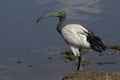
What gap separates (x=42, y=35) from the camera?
17.7 meters

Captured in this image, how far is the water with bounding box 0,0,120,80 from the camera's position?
15203 millimetres

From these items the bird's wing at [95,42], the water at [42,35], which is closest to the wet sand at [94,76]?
the bird's wing at [95,42]

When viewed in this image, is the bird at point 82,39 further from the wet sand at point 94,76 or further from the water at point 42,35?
the water at point 42,35

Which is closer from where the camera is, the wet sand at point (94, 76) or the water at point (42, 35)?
the wet sand at point (94, 76)

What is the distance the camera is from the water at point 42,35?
15203 mm

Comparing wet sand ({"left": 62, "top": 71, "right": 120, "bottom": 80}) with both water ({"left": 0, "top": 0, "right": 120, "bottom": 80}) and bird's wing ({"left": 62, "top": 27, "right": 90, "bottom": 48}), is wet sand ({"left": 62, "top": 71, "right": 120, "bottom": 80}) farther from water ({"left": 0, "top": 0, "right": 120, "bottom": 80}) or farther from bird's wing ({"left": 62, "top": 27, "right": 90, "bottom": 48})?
water ({"left": 0, "top": 0, "right": 120, "bottom": 80})

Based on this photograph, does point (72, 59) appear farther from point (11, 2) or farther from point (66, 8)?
point (11, 2)

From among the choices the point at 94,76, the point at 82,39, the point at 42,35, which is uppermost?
the point at 82,39

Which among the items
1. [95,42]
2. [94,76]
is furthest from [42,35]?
[94,76]

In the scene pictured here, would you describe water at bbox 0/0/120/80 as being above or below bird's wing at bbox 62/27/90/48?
below

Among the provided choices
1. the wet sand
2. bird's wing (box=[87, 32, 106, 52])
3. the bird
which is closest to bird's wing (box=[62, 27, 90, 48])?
the bird

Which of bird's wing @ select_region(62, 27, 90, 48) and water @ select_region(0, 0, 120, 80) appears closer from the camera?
bird's wing @ select_region(62, 27, 90, 48)

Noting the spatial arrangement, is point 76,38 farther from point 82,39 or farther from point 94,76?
point 94,76

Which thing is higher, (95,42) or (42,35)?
(95,42)
